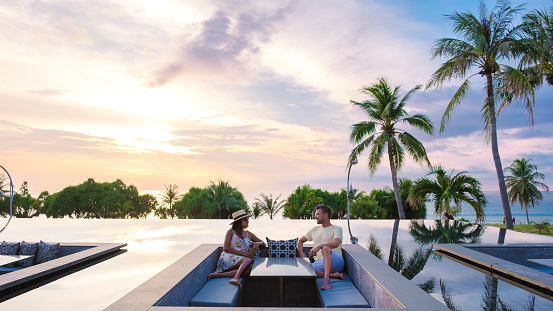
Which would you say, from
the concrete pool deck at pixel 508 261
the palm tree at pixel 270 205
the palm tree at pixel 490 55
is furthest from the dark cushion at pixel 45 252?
the palm tree at pixel 270 205

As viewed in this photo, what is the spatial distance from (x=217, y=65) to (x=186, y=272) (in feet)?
40.2

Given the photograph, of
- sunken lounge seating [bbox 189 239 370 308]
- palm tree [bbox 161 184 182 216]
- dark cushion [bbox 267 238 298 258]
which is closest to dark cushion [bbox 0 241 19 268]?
sunken lounge seating [bbox 189 239 370 308]

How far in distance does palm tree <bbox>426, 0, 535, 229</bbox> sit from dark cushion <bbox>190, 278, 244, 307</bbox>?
12.7 meters

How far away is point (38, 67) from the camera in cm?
1300

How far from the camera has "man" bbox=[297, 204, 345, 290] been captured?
5070 mm

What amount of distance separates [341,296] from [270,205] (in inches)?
801

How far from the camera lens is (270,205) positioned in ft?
80.6

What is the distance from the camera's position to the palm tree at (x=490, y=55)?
547 inches

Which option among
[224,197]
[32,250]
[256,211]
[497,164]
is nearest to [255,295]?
[32,250]

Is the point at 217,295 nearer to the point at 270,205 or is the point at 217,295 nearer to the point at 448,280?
the point at 448,280

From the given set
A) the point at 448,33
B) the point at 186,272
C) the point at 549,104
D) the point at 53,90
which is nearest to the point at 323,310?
the point at 186,272

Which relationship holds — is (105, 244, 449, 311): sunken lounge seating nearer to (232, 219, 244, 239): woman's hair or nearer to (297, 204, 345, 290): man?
(297, 204, 345, 290): man

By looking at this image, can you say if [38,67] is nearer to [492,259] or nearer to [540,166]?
[492,259]

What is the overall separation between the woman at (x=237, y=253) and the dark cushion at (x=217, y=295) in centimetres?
14
